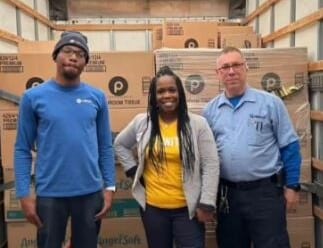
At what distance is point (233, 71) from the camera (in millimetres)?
2254

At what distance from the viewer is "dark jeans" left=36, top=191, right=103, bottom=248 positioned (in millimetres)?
1996

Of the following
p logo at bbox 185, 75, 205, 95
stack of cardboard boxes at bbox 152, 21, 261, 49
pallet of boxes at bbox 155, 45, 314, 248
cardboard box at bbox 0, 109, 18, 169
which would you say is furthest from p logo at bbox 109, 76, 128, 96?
stack of cardboard boxes at bbox 152, 21, 261, 49

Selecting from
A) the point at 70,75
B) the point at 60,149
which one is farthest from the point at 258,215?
the point at 70,75

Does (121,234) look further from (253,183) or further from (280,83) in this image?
(280,83)

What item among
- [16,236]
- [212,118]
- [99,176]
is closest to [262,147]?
[212,118]

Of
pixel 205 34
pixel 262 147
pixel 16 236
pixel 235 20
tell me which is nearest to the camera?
pixel 262 147

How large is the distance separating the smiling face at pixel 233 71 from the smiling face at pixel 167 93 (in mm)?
299

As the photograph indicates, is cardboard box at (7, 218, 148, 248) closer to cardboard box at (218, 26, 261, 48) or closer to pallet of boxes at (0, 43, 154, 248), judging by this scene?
pallet of boxes at (0, 43, 154, 248)

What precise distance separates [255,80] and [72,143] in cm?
162

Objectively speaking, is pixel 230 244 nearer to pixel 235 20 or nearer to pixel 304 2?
pixel 304 2

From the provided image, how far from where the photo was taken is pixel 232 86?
2283mm

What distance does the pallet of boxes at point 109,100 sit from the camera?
9.71 ft

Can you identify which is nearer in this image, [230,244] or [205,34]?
[230,244]

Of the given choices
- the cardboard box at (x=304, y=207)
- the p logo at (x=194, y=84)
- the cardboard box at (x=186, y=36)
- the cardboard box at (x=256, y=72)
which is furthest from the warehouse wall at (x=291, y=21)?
the cardboard box at (x=304, y=207)
